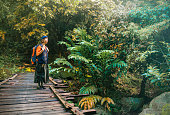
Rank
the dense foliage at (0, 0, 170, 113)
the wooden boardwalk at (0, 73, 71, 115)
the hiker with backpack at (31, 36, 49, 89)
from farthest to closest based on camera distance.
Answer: the dense foliage at (0, 0, 170, 113) → the hiker with backpack at (31, 36, 49, 89) → the wooden boardwalk at (0, 73, 71, 115)

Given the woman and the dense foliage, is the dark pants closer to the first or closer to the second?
the woman

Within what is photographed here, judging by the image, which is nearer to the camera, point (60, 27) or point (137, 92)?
point (137, 92)

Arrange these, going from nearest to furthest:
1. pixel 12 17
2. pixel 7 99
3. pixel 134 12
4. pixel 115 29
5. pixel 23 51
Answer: pixel 7 99 → pixel 115 29 → pixel 134 12 → pixel 12 17 → pixel 23 51

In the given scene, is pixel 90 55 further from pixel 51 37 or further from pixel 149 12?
pixel 51 37

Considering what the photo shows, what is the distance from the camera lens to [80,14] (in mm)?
11250

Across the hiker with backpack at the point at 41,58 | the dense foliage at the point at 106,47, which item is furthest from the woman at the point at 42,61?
the dense foliage at the point at 106,47

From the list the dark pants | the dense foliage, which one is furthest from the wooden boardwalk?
the dense foliage

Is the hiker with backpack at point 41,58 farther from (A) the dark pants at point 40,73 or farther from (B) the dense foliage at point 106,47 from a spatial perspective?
(B) the dense foliage at point 106,47

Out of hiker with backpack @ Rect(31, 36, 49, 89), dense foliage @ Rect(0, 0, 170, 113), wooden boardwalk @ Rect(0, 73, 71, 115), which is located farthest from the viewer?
dense foliage @ Rect(0, 0, 170, 113)

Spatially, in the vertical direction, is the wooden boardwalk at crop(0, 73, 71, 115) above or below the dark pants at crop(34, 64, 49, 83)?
below

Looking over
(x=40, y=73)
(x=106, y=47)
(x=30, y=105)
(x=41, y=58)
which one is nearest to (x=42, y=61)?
(x=41, y=58)

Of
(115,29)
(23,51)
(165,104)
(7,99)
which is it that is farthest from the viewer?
(23,51)

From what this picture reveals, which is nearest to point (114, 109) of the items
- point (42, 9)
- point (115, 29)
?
point (115, 29)

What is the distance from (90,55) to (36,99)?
357cm
